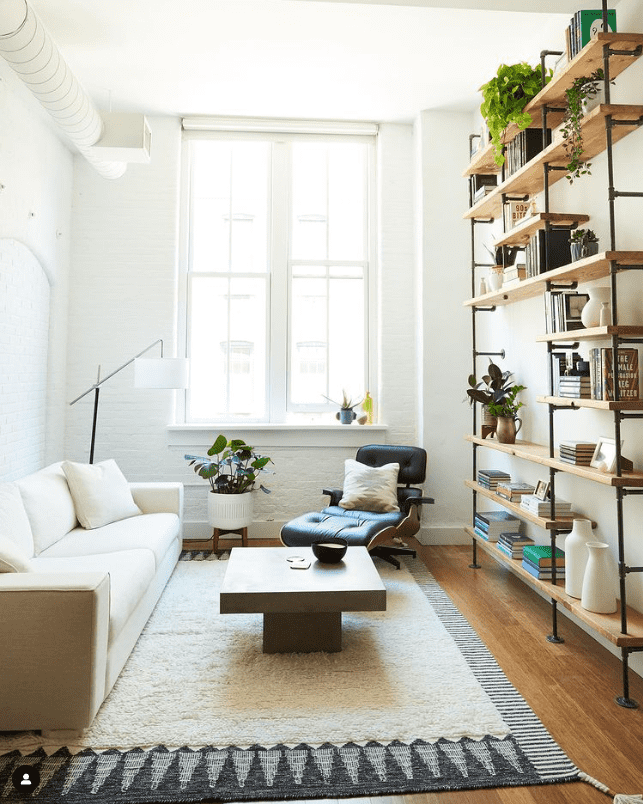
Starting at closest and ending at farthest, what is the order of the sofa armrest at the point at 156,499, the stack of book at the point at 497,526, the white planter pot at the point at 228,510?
the stack of book at the point at 497,526 < the sofa armrest at the point at 156,499 < the white planter pot at the point at 228,510

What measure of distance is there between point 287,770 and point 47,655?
40.0 inches

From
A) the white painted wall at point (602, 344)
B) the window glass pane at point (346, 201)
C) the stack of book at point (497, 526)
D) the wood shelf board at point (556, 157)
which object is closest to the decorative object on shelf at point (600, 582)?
the white painted wall at point (602, 344)

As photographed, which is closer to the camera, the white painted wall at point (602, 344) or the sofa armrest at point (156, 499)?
the white painted wall at point (602, 344)

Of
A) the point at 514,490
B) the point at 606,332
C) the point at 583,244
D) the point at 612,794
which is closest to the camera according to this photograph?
the point at 612,794

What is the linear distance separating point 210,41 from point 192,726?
14.4 ft

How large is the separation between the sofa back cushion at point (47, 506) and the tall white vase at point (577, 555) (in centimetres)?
293

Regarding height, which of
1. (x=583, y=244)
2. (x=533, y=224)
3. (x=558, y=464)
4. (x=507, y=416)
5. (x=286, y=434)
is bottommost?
(x=558, y=464)

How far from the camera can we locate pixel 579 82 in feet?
9.42

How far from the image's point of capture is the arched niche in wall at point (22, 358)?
13.8 ft

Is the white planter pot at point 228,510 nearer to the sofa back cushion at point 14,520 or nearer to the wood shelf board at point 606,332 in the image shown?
the sofa back cushion at point 14,520

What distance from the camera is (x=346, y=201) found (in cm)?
579

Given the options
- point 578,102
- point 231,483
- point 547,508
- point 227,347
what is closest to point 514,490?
point 547,508

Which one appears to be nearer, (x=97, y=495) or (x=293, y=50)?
(x=97, y=495)

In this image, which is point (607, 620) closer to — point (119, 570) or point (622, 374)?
point (622, 374)
